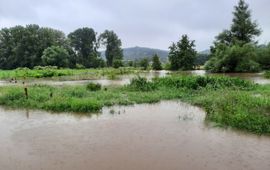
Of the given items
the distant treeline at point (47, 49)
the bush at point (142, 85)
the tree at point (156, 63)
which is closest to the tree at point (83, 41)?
the distant treeline at point (47, 49)

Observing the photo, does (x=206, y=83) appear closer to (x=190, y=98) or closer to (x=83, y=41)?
(x=190, y=98)

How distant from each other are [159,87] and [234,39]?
93.6 feet

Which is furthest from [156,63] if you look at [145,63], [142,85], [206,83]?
[142,85]

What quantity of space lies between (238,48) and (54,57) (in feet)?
97.5

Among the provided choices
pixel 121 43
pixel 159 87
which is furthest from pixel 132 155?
pixel 121 43

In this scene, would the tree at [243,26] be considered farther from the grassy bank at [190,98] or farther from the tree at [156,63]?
the grassy bank at [190,98]

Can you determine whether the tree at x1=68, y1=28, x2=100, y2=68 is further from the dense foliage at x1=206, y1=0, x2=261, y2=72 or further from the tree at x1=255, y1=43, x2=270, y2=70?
the tree at x1=255, y1=43, x2=270, y2=70

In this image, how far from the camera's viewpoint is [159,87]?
1861 centimetres

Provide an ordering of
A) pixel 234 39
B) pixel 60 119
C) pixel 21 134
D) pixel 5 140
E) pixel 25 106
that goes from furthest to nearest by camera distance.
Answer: pixel 234 39 → pixel 25 106 → pixel 60 119 → pixel 21 134 → pixel 5 140

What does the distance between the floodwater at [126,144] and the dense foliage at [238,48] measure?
26921mm

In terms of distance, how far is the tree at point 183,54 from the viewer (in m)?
45.2

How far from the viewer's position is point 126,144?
28.0ft

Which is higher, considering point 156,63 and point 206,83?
point 156,63

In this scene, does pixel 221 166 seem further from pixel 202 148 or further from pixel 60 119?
pixel 60 119
